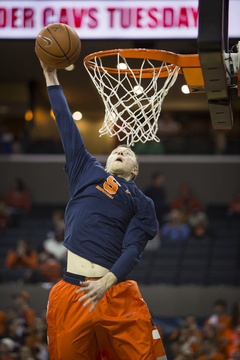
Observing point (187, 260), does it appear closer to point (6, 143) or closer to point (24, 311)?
point (24, 311)

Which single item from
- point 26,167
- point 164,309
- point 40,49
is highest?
point 40,49

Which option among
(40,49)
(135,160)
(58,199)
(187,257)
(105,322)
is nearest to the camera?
(105,322)

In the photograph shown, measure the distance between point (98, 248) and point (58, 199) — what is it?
32.8ft

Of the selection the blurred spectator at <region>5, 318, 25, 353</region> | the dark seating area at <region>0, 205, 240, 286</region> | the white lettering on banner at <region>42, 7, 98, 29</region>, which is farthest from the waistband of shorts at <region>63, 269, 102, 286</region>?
the dark seating area at <region>0, 205, 240, 286</region>

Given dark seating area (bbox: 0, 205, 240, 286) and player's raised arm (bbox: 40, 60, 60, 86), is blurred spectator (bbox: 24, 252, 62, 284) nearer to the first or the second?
dark seating area (bbox: 0, 205, 240, 286)

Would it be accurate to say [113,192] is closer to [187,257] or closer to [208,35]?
[208,35]

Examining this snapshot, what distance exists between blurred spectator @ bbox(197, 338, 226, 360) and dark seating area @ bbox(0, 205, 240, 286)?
262 cm

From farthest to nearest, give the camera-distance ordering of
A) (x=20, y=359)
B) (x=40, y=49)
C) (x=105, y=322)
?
(x=20, y=359)
(x=40, y=49)
(x=105, y=322)

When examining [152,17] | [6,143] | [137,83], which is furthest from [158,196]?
[137,83]

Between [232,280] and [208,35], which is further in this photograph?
[232,280]

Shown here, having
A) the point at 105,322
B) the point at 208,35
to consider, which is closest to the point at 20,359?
the point at 105,322

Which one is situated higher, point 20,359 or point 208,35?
point 208,35

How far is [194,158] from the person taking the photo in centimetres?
1221

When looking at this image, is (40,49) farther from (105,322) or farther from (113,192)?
(105,322)
